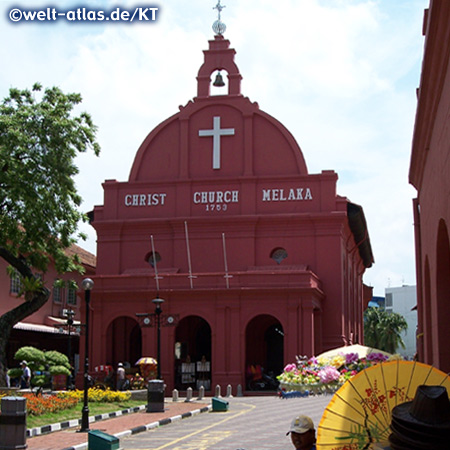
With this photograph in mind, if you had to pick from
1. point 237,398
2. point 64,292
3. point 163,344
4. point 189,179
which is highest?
point 189,179

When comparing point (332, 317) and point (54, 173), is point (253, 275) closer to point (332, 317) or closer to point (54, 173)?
point (332, 317)

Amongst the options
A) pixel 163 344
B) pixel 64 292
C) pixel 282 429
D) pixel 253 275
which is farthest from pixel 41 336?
pixel 282 429

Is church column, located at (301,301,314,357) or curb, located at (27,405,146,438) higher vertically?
church column, located at (301,301,314,357)

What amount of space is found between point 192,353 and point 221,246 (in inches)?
227

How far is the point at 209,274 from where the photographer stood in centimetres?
3666

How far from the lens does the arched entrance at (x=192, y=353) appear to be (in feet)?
118

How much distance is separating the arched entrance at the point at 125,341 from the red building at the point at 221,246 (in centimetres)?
8

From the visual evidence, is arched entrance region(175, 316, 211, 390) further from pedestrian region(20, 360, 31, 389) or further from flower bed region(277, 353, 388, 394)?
flower bed region(277, 353, 388, 394)

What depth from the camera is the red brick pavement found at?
16.8m

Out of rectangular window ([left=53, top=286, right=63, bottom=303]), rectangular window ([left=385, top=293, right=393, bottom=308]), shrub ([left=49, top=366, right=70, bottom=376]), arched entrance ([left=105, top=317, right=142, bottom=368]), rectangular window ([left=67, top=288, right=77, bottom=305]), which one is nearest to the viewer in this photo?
shrub ([left=49, top=366, right=70, bottom=376])

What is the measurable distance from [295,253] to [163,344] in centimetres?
849

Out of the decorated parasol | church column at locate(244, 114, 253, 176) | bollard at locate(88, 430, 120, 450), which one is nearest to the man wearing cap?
bollard at locate(88, 430, 120, 450)

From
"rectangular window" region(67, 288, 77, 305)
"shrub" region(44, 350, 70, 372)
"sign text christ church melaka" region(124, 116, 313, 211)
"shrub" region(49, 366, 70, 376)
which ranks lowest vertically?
"shrub" region(49, 366, 70, 376)

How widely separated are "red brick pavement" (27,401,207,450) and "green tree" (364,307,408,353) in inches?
1889
